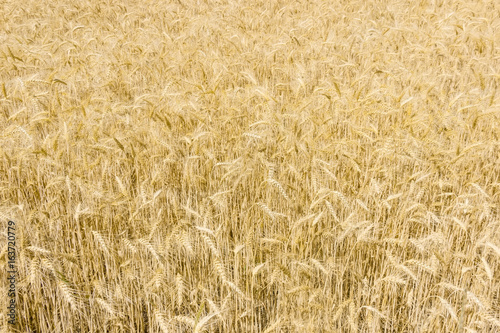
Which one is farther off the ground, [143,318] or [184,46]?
[184,46]

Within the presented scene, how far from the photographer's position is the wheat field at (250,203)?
159cm

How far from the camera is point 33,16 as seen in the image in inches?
226

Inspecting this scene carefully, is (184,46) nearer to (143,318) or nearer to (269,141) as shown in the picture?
(269,141)

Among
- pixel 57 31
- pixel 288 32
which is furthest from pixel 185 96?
pixel 57 31

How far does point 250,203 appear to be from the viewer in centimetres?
209

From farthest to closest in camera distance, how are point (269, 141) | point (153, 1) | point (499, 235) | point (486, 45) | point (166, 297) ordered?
point (153, 1) < point (486, 45) < point (269, 141) < point (499, 235) < point (166, 297)

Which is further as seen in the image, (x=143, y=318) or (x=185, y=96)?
(x=185, y=96)

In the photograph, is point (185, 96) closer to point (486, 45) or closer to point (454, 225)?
point (454, 225)

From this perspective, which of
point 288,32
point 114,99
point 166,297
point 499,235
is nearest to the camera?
point 166,297

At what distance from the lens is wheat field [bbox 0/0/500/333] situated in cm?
159

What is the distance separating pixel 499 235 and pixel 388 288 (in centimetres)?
66

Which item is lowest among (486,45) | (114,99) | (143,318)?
(143,318)

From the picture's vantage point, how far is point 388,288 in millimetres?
1657

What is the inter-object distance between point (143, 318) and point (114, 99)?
81.2 inches
